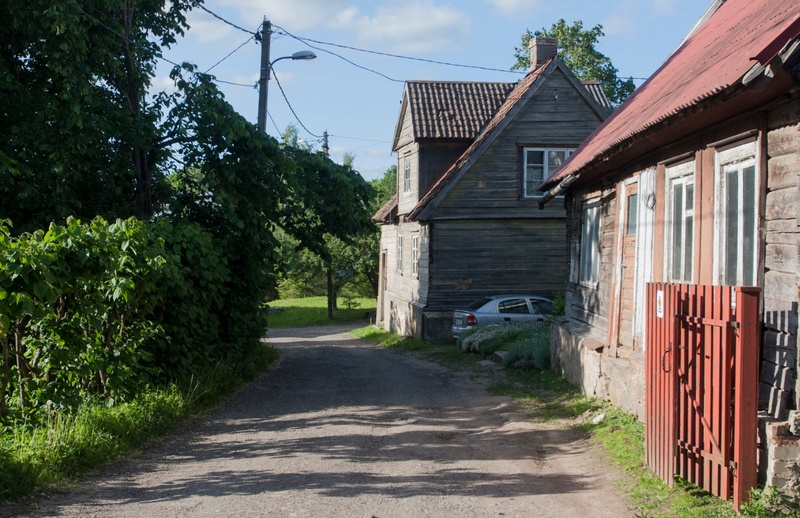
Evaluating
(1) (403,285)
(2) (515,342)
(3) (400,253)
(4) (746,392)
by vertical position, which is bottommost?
(2) (515,342)

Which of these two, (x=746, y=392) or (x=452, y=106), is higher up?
(x=452, y=106)

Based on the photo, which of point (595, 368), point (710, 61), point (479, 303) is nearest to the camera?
point (710, 61)

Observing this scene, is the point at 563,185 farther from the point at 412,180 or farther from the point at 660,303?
the point at 412,180

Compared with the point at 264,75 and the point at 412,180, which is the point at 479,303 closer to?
the point at 412,180

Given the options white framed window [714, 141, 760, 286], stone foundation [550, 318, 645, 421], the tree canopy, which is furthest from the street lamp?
white framed window [714, 141, 760, 286]

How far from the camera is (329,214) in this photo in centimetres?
1727

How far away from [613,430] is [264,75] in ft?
38.1

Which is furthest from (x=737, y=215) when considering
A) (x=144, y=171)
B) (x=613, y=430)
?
(x=144, y=171)

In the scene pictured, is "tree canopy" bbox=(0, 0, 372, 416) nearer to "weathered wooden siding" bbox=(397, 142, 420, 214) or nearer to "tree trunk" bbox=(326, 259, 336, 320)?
"weathered wooden siding" bbox=(397, 142, 420, 214)

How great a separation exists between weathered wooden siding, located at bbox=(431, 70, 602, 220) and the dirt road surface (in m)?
11.1

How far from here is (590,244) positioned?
514 inches

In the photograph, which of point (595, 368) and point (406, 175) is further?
point (406, 175)

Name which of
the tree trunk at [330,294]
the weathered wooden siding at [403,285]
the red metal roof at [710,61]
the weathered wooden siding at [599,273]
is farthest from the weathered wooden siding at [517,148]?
the tree trunk at [330,294]

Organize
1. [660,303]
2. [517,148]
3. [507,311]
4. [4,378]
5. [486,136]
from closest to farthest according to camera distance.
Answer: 1. [660,303]
2. [4,378]
3. [507,311]
4. [486,136]
5. [517,148]
